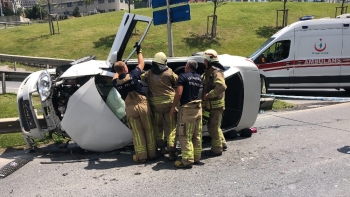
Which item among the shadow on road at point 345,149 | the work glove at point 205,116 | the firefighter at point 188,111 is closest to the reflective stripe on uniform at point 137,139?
the firefighter at point 188,111

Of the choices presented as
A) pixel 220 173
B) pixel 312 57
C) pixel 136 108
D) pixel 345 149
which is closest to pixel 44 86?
pixel 136 108

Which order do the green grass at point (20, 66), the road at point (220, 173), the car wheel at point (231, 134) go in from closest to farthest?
the road at point (220, 173)
the car wheel at point (231, 134)
the green grass at point (20, 66)

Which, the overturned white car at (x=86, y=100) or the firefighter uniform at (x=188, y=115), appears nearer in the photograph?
the firefighter uniform at (x=188, y=115)

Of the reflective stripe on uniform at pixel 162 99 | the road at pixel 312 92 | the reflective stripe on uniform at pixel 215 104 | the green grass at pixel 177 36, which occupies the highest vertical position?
the green grass at pixel 177 36

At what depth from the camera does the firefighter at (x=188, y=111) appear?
4.59 metres

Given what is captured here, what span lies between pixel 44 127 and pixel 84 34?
1885 centimetres

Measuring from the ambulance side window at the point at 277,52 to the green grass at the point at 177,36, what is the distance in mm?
8020

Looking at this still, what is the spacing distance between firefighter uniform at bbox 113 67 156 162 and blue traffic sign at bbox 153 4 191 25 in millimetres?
3364

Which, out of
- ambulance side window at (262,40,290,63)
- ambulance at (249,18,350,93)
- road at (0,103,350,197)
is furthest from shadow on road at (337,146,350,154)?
ambulance side window at (262,40,290,63)

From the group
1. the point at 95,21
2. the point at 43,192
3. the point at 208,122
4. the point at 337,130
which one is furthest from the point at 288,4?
the point at 43,192

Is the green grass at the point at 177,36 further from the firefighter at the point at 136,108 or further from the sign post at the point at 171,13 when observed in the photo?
the firefighter at the point at 136,108

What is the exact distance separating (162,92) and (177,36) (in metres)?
17.1

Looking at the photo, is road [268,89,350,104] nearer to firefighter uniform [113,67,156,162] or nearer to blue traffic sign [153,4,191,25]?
blue traffic sign [153,4,191,25]

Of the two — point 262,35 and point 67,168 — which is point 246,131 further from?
point 262,35
